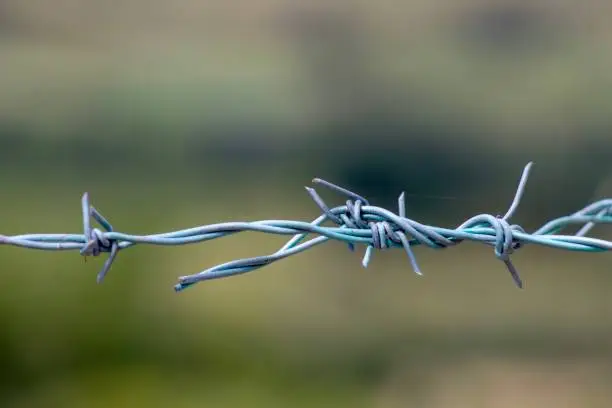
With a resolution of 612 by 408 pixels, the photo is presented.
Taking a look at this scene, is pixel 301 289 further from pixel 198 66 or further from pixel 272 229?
pixel 272 229

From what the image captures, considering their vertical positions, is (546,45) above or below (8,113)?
above

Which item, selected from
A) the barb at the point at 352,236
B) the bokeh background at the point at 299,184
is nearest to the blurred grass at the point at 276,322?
the bokeh background at the point at 299,184

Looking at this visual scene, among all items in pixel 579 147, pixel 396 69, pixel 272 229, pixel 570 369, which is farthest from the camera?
pixel 396 69

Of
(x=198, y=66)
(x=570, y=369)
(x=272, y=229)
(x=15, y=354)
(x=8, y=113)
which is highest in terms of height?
(x=198, y=66)

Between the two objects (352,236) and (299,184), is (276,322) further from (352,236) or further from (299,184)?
(352,236)

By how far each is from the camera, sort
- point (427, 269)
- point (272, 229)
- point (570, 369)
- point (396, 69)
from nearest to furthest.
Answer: point (272, 229)
point (570, 369)
point (427, 269)
point (396, 69)

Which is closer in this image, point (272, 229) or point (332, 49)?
point (272, 229)

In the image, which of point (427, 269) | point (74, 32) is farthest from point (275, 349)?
point (74, 32)

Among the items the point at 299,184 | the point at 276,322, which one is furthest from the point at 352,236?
the point at 299,184

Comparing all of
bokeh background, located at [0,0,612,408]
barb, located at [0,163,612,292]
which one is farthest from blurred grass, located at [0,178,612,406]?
barb, located at [0,163,612,292]
